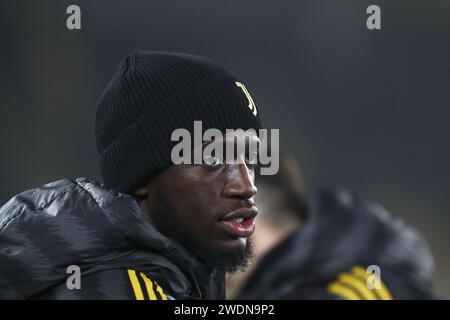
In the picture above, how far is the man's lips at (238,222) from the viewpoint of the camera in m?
1.43

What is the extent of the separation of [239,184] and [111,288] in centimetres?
31

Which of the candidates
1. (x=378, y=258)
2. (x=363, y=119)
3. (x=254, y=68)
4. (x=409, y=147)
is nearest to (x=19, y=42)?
(x=254, y=68)

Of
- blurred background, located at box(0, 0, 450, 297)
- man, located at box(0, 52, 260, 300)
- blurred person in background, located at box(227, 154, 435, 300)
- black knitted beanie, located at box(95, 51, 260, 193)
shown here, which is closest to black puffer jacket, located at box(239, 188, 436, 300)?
blurred person in background, located at box(227, 154, 435, 300)

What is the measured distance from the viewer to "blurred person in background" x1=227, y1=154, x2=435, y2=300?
238 cm

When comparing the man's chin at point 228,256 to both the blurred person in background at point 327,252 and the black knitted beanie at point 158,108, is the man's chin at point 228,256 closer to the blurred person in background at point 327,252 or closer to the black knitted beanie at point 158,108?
the black knitted beanie at point 158,108

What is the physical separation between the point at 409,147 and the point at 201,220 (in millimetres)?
4950

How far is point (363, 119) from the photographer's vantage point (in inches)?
243

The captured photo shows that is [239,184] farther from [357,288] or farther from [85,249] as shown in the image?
[357,288]

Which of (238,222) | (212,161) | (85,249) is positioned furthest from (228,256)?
(85,249)

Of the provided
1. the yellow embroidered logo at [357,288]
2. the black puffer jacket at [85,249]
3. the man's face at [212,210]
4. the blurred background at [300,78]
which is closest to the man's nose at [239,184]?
the man's face at [212,210]

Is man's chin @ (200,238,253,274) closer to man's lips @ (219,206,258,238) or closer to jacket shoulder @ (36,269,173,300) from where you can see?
man's lips @ (219,206,258,238)

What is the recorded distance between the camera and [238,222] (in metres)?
1.44

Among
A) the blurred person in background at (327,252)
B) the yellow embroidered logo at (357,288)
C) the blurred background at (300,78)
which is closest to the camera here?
the yellow embroidered logo at (357,288)

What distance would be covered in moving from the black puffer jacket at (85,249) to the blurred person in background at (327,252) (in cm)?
102
